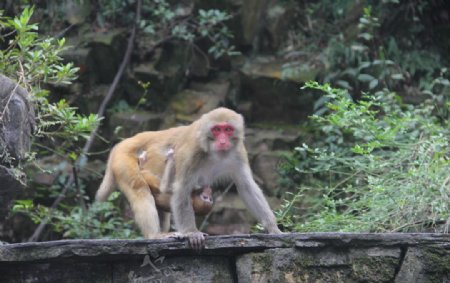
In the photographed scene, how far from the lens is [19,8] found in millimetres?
10430

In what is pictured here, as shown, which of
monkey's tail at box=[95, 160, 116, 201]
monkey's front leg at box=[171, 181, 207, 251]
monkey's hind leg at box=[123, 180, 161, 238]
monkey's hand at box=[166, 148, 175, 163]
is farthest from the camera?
monkey's tail at box=[95, 160, 116, 201]

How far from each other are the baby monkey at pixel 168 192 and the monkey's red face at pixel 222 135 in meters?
0.53

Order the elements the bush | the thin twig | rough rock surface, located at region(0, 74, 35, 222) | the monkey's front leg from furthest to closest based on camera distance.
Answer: the thin twig
the bush
the monkey's front leg
rough rock surface, located at region(0, 74, 35, 222)

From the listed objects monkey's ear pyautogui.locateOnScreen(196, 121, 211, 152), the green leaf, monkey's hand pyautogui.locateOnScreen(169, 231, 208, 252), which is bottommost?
the green leaf

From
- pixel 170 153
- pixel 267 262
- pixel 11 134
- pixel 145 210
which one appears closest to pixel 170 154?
pixel 170 153

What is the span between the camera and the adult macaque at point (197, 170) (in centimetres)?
659

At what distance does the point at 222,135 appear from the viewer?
659 centimetres

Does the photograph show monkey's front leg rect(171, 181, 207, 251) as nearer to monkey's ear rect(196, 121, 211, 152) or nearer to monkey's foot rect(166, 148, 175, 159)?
monkey's ear rect(196, 121, 211, 152)

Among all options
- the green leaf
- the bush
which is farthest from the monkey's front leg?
the green leaf

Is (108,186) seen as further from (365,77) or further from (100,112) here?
(365,77)

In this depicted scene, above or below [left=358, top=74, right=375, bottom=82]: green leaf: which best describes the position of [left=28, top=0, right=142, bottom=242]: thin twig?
below

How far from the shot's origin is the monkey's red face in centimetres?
657

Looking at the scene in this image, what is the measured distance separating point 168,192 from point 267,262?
1.51 m

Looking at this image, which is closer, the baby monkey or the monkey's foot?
the baby monkey
